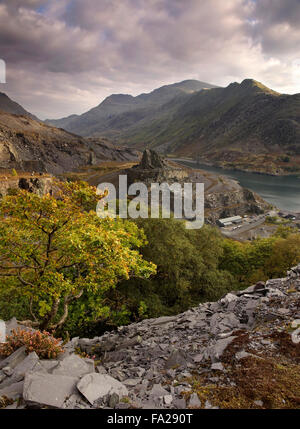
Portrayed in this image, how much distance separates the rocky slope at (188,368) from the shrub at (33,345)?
1.20 feet

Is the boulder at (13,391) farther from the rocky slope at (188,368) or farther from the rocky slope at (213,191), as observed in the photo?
the rocky slope at (213,191)

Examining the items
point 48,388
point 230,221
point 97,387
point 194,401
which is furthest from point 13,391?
point 230,221

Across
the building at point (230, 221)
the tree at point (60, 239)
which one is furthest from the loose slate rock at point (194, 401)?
the building at point (230, 221)

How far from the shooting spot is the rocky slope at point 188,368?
6.93 meters

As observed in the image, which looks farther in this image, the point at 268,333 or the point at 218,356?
the point at 268,333

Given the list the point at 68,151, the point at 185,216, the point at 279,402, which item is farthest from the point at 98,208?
the point at 68,151

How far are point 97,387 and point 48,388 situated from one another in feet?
4.57

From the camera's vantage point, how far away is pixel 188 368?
9.30 metres

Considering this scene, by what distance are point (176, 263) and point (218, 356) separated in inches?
510

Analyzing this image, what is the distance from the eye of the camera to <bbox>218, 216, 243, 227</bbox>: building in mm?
107188

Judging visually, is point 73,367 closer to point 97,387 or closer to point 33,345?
point 97,387

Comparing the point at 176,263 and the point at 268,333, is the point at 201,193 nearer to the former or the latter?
the point at 176,263

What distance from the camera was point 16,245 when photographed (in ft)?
35.4

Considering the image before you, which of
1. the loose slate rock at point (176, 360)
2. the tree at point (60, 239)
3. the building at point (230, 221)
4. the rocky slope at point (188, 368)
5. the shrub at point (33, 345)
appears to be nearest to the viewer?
the rocky slope at point (188, 368)
